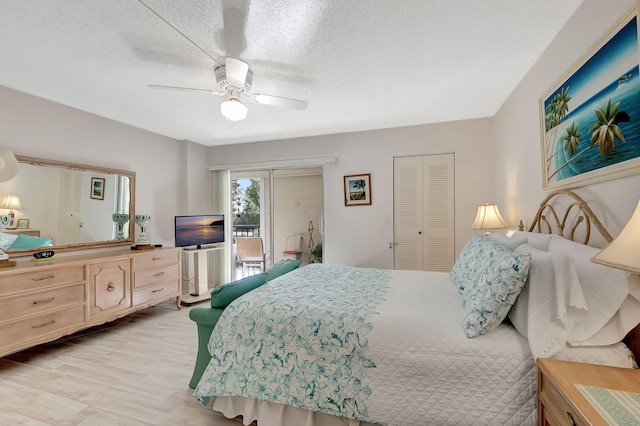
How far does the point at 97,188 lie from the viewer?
3.32 m

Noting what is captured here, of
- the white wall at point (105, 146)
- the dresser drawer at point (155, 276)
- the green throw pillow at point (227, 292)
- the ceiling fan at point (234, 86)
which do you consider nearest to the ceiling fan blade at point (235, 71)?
the ceiling fan at point (234, 86)

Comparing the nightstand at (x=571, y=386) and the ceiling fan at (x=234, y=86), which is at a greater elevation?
the ceiling fan at (x=234, y=86)

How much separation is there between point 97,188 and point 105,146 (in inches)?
21.2

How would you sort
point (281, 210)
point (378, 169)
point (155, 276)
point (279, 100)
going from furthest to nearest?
point (281, 210), point (378, 169), point (155, 276), point (279, 100)

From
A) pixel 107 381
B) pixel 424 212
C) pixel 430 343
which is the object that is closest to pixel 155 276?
pixel 107 381

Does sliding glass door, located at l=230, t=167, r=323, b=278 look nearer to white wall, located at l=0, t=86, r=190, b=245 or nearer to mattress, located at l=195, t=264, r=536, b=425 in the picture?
white wall, located at l=0, t=86, r=190, b=245

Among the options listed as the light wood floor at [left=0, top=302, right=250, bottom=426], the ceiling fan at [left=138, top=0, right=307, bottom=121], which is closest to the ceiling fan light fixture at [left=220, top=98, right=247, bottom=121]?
the ceiling fan at [left=138, top=0, right=307, bottom=121]

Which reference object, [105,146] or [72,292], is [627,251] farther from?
[105,146]

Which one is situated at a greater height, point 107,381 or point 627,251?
point 627,251

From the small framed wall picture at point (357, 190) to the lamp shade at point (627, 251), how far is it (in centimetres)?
314

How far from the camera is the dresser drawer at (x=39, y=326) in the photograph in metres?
2.20

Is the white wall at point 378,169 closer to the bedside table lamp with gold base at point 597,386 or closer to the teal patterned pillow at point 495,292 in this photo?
the teal patterned pillow at point 495,292

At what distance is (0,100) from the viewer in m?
2.54

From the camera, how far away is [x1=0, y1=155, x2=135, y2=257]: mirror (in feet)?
8.82
